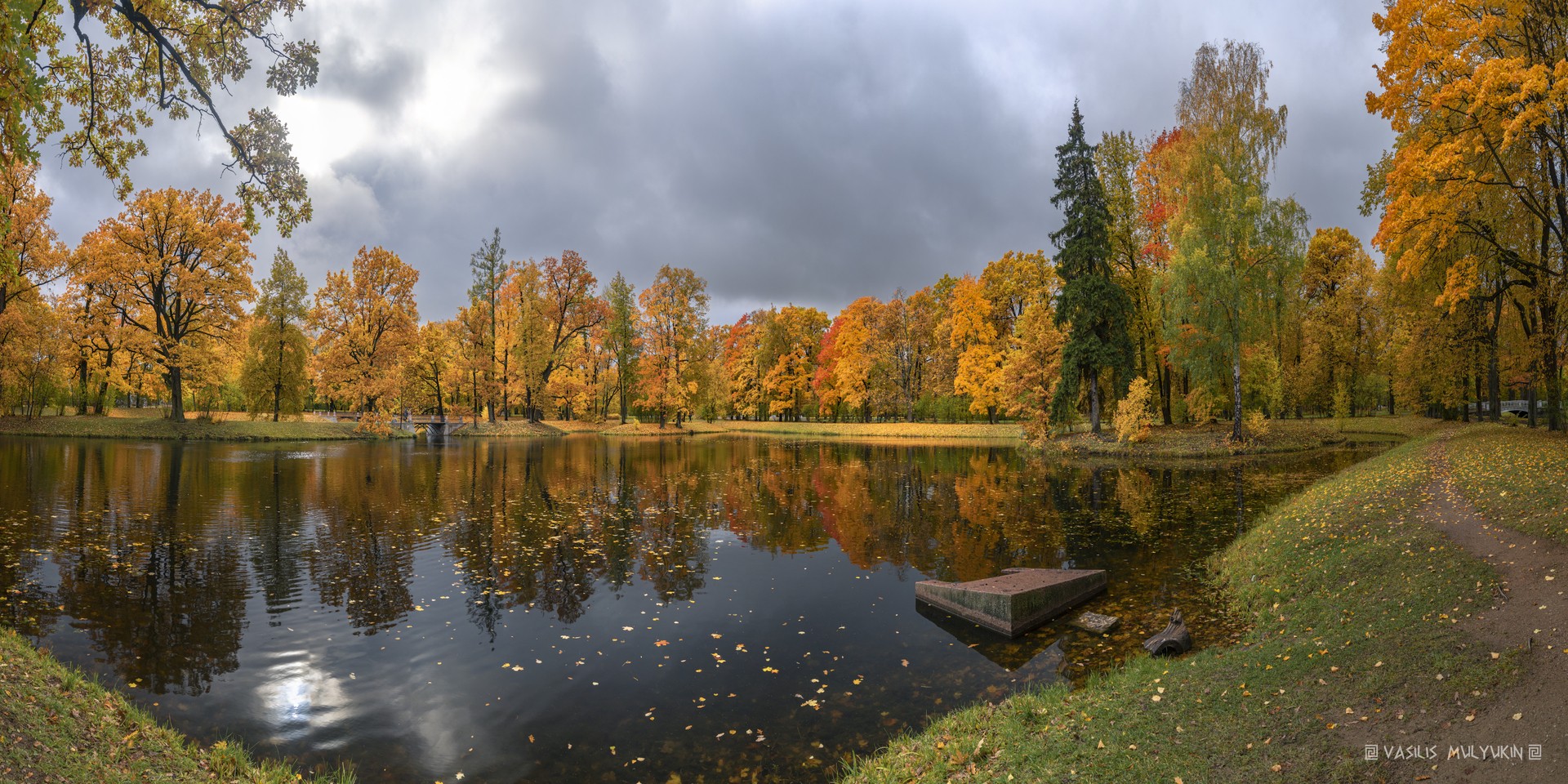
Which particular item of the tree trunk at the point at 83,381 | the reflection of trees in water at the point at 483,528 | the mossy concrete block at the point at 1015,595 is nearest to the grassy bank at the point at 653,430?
the reflection of trees in water at the point at 483,528

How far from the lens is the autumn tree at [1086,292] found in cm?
3447

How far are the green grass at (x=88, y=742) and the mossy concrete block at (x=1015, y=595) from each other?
7583 millimetres

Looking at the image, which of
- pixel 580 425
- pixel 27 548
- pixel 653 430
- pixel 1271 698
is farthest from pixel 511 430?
pixel 1271 698

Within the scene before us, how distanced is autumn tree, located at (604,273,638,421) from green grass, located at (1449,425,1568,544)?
52.5m

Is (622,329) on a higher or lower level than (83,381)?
higher

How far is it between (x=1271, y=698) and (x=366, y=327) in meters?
53.2

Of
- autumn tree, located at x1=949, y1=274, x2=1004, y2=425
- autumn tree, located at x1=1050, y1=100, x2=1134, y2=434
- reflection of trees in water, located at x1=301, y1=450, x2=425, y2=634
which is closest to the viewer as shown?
reflection of trees in water, located at x1=301, y1=450, x2=425, y2=634

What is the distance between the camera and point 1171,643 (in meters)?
7.75

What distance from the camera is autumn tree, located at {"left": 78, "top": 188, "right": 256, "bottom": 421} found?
126ft

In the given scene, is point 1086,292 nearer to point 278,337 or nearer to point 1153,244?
point 1153,244

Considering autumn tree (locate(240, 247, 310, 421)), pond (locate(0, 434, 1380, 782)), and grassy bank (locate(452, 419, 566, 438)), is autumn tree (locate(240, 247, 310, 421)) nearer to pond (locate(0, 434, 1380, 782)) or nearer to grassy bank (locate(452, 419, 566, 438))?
grassy bank (locate(452, 419, 566, 438))

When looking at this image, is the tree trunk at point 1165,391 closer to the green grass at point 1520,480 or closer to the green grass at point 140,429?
the green grass at point 1520,480

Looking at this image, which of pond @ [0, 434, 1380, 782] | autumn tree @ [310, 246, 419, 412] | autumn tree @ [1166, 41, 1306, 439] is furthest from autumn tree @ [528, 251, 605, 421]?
autumn tree @ [1166, 41, 1306, 439]

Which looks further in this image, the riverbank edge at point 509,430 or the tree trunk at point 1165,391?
the riverbank edge at point 509,430
